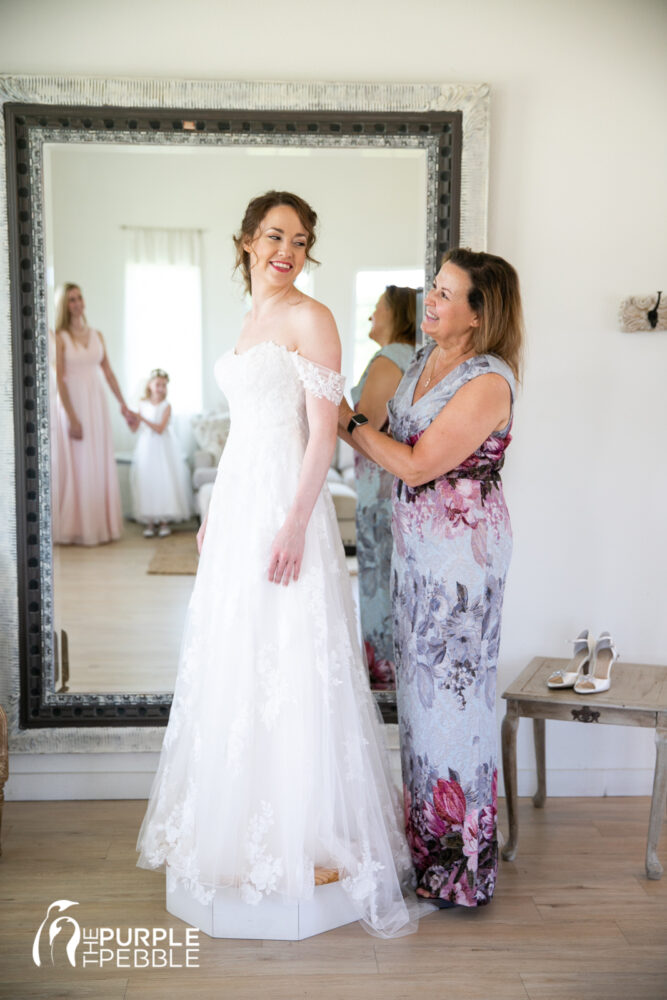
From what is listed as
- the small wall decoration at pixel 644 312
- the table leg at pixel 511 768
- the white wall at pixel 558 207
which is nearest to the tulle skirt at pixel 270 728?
the table leg at pixel 511 768

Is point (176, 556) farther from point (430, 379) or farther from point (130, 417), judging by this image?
point (430, 379)

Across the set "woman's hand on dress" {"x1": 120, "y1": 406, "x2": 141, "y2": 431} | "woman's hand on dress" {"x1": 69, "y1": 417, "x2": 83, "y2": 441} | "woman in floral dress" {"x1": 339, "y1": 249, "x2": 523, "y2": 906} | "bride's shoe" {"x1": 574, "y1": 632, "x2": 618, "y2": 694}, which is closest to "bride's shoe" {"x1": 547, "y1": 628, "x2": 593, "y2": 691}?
"bride's shoe" {"x1": 574, "y1": 632, "x2": 618, "y2": 694}

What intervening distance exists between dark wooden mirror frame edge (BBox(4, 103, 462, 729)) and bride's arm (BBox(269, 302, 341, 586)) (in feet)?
2.44

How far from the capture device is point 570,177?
2.89m

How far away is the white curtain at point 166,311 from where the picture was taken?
9.07 ft

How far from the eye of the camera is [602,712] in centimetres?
261

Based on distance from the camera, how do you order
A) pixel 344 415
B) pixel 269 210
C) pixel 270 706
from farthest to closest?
1. pixel 344 415
2. pixel 269 210
3. pixel 270 706

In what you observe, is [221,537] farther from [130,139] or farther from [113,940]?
[130,139]

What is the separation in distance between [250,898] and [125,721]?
3.09 ft

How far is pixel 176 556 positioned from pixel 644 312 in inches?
64.7

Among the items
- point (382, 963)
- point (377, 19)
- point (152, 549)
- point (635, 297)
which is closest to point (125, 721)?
point (152, 549)

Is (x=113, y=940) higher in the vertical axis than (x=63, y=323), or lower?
lower

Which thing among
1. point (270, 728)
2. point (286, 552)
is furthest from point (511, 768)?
point (286, 552)

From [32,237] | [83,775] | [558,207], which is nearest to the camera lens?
[32,237]
